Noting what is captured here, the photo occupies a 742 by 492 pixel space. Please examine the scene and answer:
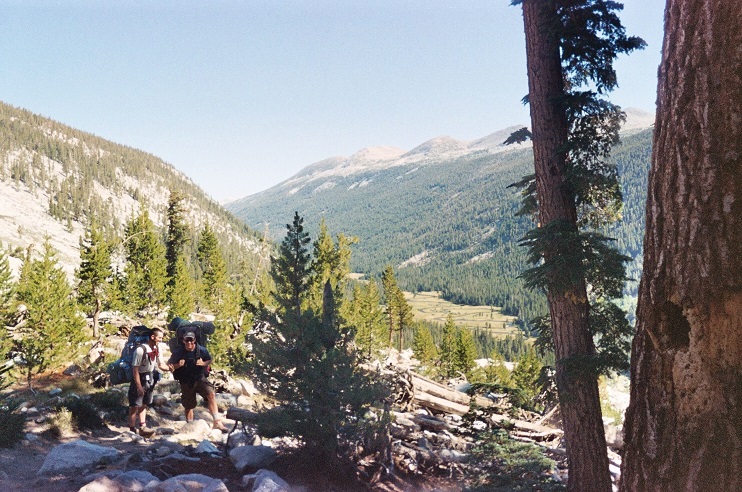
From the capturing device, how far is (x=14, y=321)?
20297 mm

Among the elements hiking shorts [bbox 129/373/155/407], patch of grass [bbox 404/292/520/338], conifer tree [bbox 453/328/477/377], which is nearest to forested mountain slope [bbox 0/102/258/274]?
conifer tree [bbox 453/328/477/377]

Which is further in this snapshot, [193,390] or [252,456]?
[193,390]

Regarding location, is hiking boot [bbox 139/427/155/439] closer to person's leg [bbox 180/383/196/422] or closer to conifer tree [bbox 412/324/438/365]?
person's leg [bbox 180/383/196/422]

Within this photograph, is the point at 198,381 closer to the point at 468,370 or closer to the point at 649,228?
the point at 649,228

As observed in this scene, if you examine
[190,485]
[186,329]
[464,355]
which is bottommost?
[464,355]

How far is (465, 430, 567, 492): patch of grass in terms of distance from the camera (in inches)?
241

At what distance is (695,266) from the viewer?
222 centimetres

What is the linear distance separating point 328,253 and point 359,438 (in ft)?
90.9

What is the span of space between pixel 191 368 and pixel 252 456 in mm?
2631

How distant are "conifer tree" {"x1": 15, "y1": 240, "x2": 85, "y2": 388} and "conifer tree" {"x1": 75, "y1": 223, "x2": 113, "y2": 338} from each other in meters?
5.67

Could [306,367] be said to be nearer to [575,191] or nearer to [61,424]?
[575,191]

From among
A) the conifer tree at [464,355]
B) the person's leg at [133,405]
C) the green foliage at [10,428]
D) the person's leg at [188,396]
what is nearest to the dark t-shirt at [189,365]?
the person's leg at [188,396]

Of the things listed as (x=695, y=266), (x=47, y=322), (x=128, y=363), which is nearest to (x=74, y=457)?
(x=128, y=363)

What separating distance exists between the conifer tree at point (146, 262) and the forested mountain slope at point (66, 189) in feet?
A: 174
